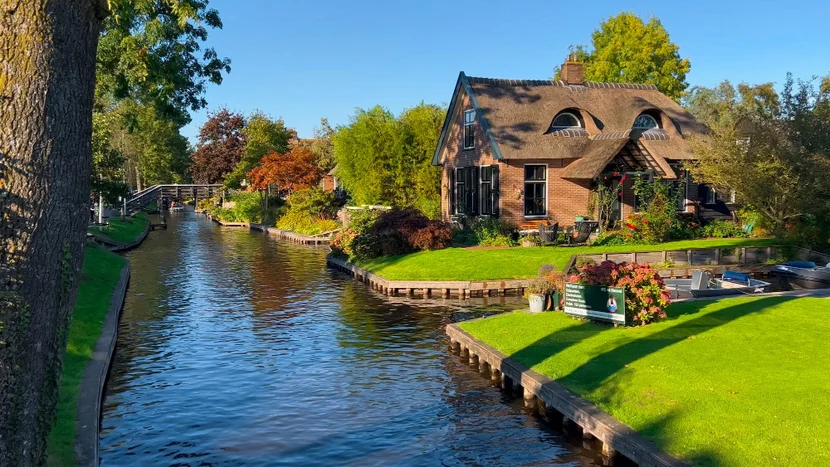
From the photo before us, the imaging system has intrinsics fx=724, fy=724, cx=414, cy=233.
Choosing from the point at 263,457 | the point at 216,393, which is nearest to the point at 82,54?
the point at 263,457

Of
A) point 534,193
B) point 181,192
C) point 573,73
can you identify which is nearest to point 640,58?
point 573,73

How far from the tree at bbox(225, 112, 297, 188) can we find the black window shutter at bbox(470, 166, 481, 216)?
4225cm

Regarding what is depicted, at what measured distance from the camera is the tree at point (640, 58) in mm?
65938

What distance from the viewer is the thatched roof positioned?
113 ft

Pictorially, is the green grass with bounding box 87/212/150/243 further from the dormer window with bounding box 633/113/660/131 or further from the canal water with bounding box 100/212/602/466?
the dormer window with bounding box 633/113/660/131

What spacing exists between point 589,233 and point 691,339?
1802cm

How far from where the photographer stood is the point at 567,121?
36844 mm

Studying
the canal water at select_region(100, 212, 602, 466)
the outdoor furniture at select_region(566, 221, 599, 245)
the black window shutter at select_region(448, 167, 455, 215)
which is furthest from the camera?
the black window shutter at select_region(448, 167, 455, 215)

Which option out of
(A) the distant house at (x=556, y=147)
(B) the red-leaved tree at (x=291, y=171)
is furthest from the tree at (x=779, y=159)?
(B) the red-leaved tree at (x=291, y=171)

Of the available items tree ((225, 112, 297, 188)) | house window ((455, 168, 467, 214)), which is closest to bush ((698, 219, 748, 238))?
house window ((455, 168, 467, 214))

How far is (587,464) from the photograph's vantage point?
10.3m

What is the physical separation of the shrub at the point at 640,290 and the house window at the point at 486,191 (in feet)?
64.1

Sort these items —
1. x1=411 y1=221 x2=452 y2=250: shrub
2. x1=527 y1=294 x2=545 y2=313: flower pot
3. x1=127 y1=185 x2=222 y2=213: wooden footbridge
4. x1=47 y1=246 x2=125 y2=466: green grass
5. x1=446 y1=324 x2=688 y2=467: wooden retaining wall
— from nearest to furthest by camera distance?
x1=446 y1=324 x2=688 y2=467: wooden retaining wall, x1=47 y1=246 x2=125 y2=466: green grass, x1=527 y1=294 x2=545 y2=313: flower pot, x1=411 y1=221 x2=452 y2=250: shrub, x1=127 y1=185 x2=222 y2=213: wooden footbridge

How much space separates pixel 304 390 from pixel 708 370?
7299 mm
